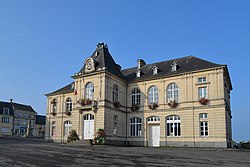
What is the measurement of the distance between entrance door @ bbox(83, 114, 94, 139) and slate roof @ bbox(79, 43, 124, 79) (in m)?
5.19

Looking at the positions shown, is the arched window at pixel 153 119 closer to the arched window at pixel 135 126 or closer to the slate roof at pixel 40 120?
the arched window at pixel 135 126

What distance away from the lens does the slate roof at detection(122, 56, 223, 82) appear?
26.4 meters

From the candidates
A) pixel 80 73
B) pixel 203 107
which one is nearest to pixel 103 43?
pixel 80 73

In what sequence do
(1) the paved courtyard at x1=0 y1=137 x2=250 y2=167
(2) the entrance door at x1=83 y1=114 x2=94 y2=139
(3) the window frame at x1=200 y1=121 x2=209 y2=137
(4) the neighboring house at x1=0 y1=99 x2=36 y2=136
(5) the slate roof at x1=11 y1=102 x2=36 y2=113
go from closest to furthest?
(1) the paved courtyard at x1=0 y1=137 x2=250 y2=167 → (3) the window frame at x1=200 y1=121 x2=209 y2=137 → (2) the entrance door at x1=83 y1=114 x2=94 y2=139 → (4) the neighboring house at x1=0 y1=99 x2=36 y2=136 → (5) the slate roof at x1=11 y1=102 x2=36 y2=113

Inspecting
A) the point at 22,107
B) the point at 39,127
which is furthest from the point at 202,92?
the point at 39,127

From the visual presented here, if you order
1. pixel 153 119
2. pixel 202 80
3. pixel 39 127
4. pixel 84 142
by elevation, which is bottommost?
pixel 39 127

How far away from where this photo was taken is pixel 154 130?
91.5ft

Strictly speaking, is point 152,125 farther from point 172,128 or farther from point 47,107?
point 47,107

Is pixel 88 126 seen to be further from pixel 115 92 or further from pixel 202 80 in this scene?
pixel 202 80

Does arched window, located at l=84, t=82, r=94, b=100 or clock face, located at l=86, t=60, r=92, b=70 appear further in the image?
clock face, located at l=86, t=60, r=92, b=70

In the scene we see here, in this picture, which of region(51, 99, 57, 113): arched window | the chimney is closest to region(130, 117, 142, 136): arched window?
the chimney

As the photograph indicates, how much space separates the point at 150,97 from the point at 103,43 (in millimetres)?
8809

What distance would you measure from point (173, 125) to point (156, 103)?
118 inches

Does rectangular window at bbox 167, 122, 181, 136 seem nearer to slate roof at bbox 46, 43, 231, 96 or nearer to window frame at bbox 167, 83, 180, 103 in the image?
window frame at bbox 167, 83, 180, 103
